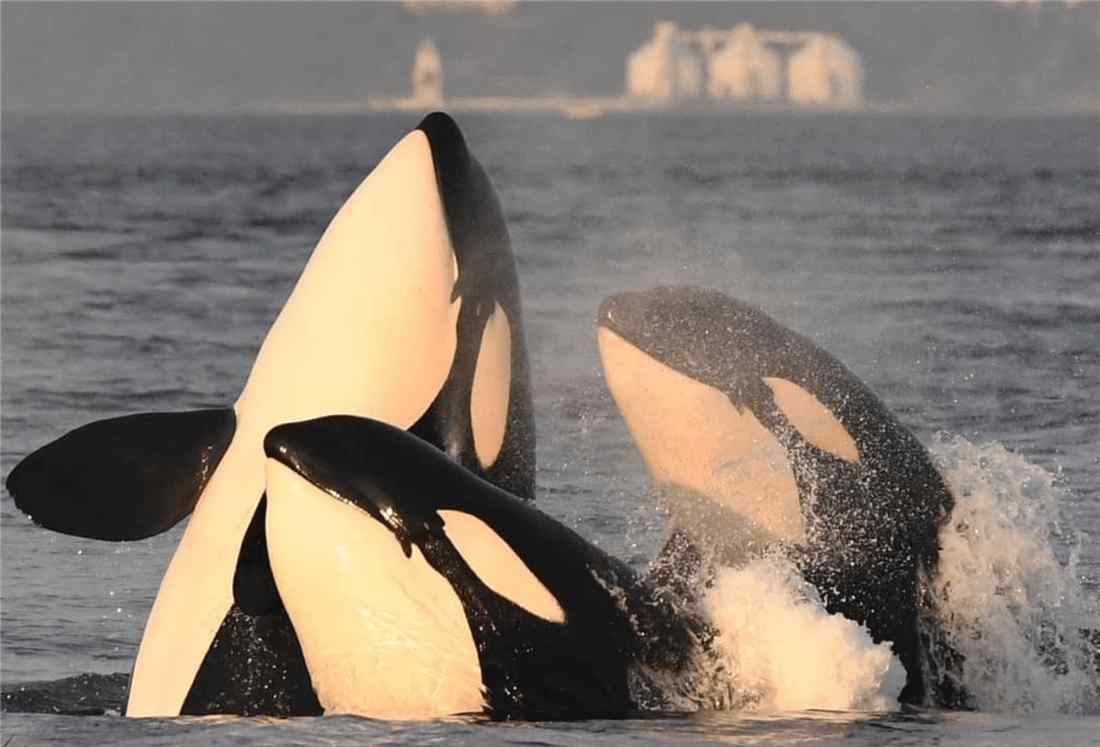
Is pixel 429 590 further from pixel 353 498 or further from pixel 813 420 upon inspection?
pixel 813 420

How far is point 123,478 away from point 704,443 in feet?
8.30

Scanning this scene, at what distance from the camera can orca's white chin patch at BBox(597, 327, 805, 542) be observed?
1001cm

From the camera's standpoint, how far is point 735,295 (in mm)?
29094

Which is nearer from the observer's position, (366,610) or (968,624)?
(366,610)

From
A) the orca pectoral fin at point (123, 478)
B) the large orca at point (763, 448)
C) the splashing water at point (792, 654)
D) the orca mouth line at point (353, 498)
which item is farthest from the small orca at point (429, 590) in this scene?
the orca pectoral fin at point (123, 478)

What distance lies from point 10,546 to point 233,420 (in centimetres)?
395

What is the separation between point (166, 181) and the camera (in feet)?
197

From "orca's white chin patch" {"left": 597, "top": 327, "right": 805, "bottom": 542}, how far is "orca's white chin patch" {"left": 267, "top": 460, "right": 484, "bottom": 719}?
183 centimetres

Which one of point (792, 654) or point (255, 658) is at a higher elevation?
point (792, 654)

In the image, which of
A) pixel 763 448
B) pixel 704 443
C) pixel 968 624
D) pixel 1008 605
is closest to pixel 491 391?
pixel 704 443

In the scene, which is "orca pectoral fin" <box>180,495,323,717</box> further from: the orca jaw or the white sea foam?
the white sea foam

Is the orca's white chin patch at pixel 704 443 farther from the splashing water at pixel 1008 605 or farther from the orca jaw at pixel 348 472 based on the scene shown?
the orca jaw at pixel 348 472

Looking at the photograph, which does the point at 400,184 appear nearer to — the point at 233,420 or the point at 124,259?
the point at 233,420

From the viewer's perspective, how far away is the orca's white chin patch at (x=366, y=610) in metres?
8.41
